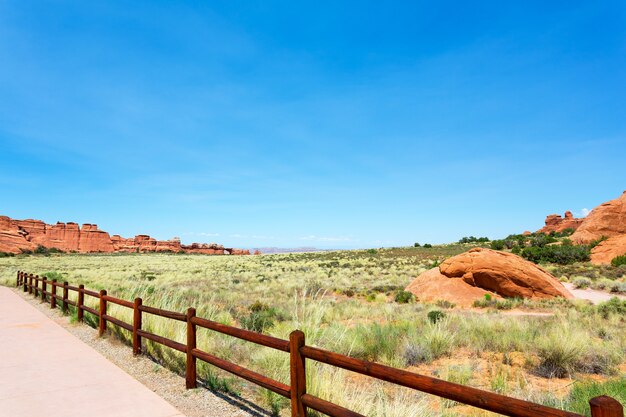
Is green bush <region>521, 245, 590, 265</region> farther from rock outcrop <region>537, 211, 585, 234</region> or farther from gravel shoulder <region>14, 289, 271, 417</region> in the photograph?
rock outcrop <region>537, 211, 585, 234</region>

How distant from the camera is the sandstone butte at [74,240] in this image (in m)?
105

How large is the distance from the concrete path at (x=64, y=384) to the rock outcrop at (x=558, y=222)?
118 m

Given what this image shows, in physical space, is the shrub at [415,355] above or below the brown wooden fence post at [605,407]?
below

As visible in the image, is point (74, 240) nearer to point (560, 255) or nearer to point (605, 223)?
point (560, 255)

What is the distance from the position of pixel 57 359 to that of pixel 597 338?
12.6m

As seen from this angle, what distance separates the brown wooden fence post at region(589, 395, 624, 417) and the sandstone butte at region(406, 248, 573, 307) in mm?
15814

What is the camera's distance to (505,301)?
1662 centimetres

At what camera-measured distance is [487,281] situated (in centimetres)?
1853

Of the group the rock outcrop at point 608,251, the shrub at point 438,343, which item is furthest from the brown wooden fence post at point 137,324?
the rock outcrop at point 608,251

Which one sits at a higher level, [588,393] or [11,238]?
[11,238]

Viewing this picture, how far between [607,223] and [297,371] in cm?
5266

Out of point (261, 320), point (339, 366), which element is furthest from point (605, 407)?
point (261, 320)

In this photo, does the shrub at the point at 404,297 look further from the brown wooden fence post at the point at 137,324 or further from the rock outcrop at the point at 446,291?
the brown wooden fence post at the point at 137,324

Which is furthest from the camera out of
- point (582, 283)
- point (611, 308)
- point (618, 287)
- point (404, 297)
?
point (582, 283)
